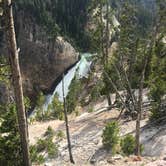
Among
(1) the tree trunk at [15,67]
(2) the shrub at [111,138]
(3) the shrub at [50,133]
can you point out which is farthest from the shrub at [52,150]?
(1) the tree trunk at [15,67]

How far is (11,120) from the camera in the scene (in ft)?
59.7

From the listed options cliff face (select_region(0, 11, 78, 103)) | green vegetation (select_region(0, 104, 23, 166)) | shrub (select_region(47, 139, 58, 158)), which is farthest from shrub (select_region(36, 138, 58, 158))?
cliff face (select_region(0, 11, 78, 103))

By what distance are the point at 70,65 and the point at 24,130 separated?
111294 millimetres

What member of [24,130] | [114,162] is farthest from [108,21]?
[24,130]

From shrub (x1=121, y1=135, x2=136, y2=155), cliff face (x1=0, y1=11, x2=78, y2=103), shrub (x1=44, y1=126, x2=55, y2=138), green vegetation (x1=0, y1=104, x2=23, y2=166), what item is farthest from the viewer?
cliff face (x1=0, y1=11, x2=78, y2=103)

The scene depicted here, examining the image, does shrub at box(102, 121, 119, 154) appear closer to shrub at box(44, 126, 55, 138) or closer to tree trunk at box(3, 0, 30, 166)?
shrub at box(44, 126, 55, 138)

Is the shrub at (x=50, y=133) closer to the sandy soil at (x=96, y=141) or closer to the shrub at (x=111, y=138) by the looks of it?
the sandy soil at (x=96, y=141)

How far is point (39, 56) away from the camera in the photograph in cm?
12388

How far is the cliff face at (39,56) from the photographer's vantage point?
387ft

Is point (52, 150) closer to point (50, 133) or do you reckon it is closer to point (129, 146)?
point (50, 133)

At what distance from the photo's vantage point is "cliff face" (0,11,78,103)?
118062 mm

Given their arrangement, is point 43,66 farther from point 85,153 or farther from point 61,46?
point 85,153

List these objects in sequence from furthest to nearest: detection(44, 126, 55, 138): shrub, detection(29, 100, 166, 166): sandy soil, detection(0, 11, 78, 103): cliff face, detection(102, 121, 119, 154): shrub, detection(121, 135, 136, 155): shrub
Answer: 1. detection(0, 11, 78, 103): cliff face
2. detection(44, 126, 55, 138): shrub
3. detection(102, 121, 119, 154): shrub
4. detection(121, 135, 136, 155): shrub
5. detection(29, 100, 166, 166): sandy soil

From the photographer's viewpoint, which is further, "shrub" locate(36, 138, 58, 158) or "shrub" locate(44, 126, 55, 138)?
"shrub" locate(44, 126, 55, 138)
